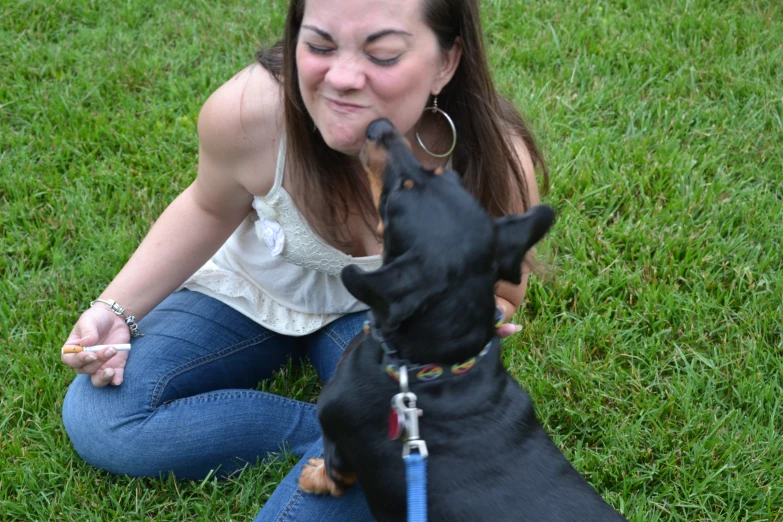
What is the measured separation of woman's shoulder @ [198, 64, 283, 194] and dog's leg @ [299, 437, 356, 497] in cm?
90

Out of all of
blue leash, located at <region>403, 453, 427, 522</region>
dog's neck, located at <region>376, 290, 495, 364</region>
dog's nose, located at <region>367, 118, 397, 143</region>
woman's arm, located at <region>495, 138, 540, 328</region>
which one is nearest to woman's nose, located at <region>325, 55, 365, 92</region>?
dog's nose, located at <region>367, 118, 397, 143</region>

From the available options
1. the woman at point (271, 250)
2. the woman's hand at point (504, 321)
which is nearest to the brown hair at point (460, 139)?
the woman at point (271, 250)

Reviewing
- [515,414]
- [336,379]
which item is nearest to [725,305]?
[515,414]

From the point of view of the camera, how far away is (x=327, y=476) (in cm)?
250

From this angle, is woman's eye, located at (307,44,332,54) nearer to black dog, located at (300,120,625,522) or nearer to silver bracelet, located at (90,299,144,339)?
black dog, located at (300,120,625,522)

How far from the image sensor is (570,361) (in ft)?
10.3

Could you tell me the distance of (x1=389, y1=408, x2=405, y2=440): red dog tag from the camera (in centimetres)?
194

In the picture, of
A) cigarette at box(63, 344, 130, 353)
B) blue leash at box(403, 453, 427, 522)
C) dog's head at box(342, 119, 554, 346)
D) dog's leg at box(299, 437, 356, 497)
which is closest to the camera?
blue leash at box(403, 453, 427, 522)

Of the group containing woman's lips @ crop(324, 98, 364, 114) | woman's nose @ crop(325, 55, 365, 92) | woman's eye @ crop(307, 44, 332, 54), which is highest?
woman's eye @ crop(307, 44, 332, 54)

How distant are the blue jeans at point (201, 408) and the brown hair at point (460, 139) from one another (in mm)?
494

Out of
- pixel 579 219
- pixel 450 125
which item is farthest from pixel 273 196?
pixel 579 219

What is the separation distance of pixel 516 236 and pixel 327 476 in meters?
0.96

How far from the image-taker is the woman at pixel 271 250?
2.35m

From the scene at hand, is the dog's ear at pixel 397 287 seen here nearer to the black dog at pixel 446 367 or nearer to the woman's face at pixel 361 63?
the black dog at pixel 446 367
